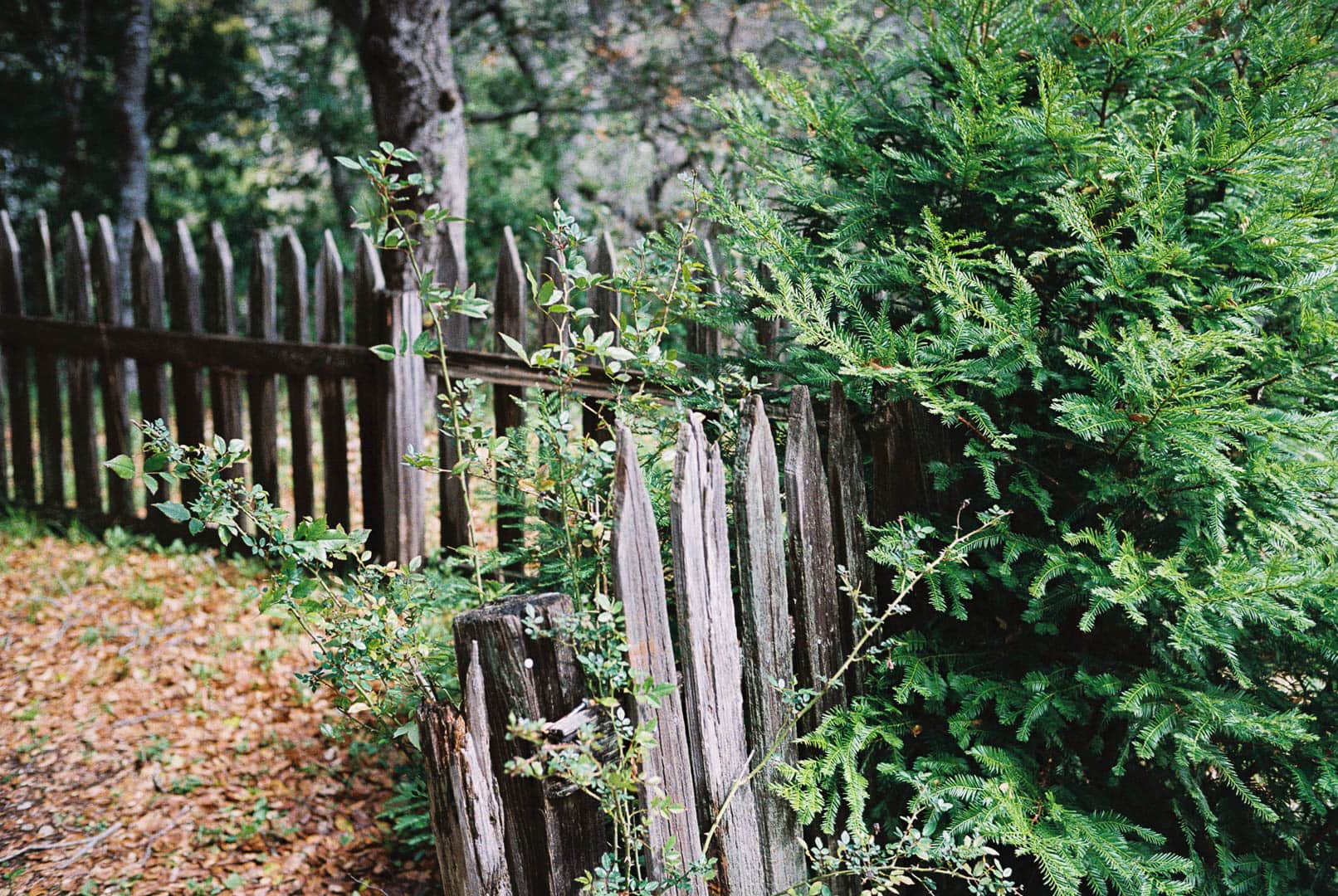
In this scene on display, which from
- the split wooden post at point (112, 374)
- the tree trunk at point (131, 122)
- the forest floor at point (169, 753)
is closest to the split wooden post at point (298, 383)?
the forest floor at point (169, 753)

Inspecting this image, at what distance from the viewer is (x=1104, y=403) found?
1931 millimetres

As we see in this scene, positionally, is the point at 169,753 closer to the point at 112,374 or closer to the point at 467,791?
the point at 467,791

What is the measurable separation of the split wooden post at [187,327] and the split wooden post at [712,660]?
3563 mm

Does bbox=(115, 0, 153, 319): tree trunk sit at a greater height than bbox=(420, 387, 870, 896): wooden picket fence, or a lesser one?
greater

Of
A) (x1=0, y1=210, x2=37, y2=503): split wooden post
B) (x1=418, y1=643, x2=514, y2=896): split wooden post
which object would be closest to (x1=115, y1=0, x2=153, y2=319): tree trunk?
(x1=0, y1=210, x2=37, y2=503): split wooden post

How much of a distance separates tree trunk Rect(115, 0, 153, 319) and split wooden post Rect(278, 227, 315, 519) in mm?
4589

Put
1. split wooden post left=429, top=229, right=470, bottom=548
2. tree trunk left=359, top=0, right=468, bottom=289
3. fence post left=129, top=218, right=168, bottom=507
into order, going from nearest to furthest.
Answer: split wooden post left=429, top=229, right=470, bottom=548 < fence post left=129, top=218, right=168, bottom=507 < tree trunk left=359, top=0, right=468, bottom=289

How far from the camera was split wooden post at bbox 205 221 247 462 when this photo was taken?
4.55m

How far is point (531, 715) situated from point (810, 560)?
29.4 inches

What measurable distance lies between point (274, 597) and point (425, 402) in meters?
2.50

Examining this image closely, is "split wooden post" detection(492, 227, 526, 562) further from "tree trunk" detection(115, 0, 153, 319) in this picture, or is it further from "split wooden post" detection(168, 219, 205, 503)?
"tree trunk" detection(115, 0, 153, 319)

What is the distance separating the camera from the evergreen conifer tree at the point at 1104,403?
1.90m

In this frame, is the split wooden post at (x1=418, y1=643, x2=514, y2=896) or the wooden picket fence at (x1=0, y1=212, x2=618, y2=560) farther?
the wooden picket fence at (x1=0, y1=212, x2=618, y2=560)

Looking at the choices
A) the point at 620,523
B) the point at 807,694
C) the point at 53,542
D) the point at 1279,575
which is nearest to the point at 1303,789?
the point at 1279,575
